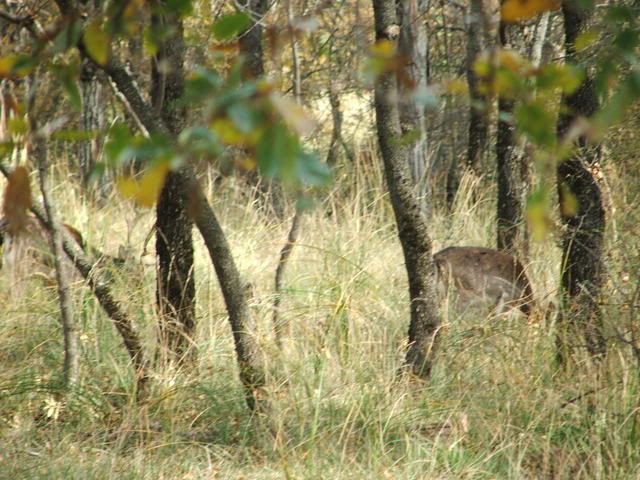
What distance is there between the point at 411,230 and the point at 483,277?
4.97 feet

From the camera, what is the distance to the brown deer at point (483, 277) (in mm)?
5859

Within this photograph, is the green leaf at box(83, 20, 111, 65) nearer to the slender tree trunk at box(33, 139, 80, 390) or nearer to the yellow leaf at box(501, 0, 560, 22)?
the yellow leaf at box(501, 0, 560, 22)

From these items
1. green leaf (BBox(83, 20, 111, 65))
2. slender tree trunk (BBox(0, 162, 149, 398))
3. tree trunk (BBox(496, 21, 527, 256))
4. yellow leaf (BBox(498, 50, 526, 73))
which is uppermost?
tree trunk (BBox(496, 21, 527, 256))

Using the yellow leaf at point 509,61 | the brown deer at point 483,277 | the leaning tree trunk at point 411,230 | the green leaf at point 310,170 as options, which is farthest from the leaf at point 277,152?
the brown deer at point 483,277

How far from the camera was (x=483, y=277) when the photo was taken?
6.05 metres

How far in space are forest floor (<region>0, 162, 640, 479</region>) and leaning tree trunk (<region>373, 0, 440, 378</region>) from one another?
11 centimetres

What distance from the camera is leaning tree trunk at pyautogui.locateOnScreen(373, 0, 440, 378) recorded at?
15.0 feet

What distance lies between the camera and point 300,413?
13.9 ft

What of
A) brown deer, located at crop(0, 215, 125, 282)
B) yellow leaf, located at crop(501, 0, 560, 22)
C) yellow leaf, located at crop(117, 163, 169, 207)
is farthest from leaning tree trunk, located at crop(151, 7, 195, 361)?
yellow leaf, located at crop(117, 163, 169, 207)

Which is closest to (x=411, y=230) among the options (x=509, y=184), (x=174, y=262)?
(x=174, y=262)

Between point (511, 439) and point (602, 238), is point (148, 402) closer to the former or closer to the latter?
point (511, 439)

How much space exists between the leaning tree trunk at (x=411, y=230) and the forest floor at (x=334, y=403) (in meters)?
0.11

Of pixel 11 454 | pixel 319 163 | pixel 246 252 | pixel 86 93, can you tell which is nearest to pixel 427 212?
pixel 246 252

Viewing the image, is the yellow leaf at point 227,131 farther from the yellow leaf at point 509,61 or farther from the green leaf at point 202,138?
the yellow leaf at point 509,61
